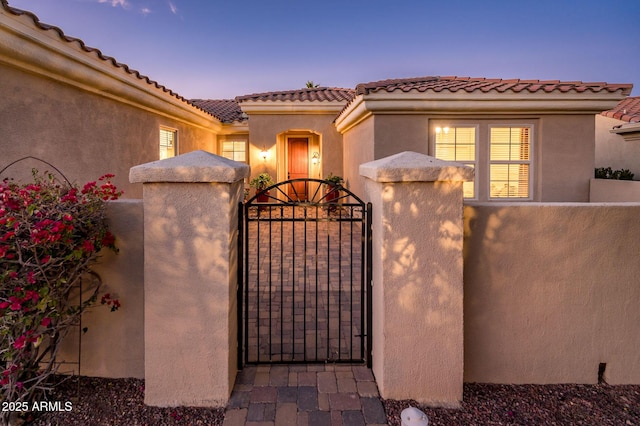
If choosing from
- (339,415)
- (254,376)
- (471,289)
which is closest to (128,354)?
(254,376)

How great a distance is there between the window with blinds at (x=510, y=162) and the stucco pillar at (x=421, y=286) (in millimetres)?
7417

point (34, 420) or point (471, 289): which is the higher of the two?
point (471, 289)

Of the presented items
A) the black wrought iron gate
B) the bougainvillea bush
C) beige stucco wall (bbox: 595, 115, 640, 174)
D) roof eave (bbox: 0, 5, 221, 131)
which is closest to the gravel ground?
the bougainvillea bush

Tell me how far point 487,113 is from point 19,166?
9.67 metres

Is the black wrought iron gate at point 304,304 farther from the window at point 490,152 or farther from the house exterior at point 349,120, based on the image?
the window at point 490,152

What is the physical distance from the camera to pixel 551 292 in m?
3.91

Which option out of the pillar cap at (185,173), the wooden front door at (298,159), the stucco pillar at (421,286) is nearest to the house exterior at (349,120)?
the wooden front door at (298,159)

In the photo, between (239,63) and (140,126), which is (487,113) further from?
(239,63)

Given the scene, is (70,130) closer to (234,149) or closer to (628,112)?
(234,149)

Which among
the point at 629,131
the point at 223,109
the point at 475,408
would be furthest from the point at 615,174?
the point at 223,109

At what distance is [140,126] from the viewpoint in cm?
966

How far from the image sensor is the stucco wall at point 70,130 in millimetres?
5616

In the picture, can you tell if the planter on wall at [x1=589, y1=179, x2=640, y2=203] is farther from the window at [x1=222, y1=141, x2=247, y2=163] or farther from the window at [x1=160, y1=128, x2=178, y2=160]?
the window at [x1=222, y1=141, x2=247, y2=163]

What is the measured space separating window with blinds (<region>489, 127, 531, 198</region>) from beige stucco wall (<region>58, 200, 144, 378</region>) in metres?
9.03
